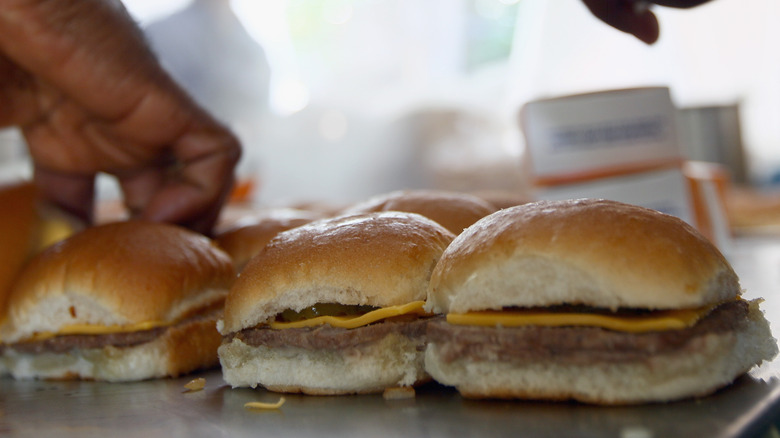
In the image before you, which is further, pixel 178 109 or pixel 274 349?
pixel 178 109

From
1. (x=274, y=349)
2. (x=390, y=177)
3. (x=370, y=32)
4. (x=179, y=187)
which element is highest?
(x=370, y=32)

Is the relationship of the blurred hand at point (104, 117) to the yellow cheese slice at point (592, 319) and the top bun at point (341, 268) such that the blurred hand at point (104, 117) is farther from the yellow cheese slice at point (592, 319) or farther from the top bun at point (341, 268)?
the yellow cheese slice at point (592, 319)

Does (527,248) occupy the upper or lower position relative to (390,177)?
upper

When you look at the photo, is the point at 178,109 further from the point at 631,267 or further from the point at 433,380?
the point at 631,267

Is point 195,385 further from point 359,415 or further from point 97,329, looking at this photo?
point 359,415

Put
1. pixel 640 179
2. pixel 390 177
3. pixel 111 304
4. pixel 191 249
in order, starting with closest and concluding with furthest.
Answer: pixel 111 304 < pixel 191 249 < pixel 640 179 < pixel 390 177

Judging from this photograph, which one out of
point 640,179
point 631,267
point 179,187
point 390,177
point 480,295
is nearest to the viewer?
point 631,267

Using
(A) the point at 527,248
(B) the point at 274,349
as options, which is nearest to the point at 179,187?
(B) the point at 274,349
